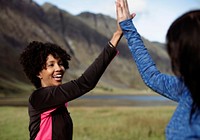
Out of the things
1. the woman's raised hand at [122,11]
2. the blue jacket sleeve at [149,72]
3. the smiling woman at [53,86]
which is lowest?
the smiling woman at [53,86]

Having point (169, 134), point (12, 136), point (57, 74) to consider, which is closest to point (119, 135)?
point (12, 136)

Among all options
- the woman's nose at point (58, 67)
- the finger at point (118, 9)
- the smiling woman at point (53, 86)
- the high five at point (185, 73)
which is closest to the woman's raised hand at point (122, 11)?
the finger at point (118, 9)

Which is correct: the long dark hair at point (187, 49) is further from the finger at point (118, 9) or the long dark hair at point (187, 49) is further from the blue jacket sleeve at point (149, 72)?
the finger at point (118, 9)

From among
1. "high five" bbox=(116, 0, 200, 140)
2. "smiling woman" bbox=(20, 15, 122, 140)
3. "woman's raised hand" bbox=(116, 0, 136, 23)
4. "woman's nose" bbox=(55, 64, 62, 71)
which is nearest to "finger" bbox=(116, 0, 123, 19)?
"woman's raised hand" bbox=(116, 0, 136, 23)

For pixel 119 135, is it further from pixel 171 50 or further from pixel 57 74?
pixel 171 50

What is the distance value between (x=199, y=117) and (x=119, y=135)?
597 inches

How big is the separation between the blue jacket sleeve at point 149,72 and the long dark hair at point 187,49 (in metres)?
0.15

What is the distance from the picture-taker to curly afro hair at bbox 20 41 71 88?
3.77 m

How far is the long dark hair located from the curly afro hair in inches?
69.3

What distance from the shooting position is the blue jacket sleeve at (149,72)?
2.48 metres

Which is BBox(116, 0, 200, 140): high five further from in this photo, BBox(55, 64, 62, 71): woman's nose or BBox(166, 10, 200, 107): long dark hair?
BBox(55, 64, 62, 71): woman's nose

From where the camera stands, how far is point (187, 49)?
2.16 metres

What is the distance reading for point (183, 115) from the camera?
88.1 inches

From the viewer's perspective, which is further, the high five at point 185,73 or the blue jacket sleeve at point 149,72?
the blue jacket sleeve at point 149,72
